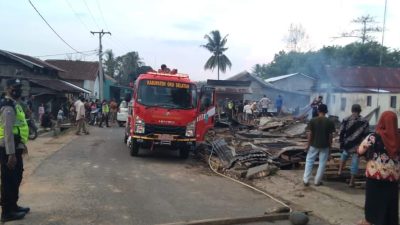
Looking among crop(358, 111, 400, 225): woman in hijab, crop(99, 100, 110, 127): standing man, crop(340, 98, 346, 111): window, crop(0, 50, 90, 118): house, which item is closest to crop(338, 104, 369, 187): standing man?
crop(358, 111, 400, 225): woman in hijab

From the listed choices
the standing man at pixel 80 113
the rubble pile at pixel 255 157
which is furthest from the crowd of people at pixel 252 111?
the rubble pile at pixel 255 157

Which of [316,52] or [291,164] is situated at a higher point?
[316,52]

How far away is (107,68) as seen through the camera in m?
81.1

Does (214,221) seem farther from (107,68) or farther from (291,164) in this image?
(107,68)

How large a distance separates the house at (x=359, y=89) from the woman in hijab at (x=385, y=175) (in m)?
31.5

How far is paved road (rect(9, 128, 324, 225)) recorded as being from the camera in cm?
733

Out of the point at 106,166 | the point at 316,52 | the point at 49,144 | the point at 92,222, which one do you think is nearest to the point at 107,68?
the point at 316,52

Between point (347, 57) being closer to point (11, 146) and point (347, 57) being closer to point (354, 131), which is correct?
point (354, 131)

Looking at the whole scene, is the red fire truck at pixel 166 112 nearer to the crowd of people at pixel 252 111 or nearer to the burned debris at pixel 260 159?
the burned debris at pixel 260 159

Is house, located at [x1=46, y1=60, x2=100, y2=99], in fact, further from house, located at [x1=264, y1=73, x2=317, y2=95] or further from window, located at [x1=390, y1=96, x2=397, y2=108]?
window, located at [x1=390, y1=96, x2=397, y2=108]

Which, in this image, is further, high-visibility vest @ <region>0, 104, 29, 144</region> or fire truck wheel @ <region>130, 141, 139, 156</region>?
fire truck wheel @ <region>130, 141, 139, 156</region>

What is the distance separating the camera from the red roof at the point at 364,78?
138ft

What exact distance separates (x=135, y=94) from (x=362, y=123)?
711 centimetres

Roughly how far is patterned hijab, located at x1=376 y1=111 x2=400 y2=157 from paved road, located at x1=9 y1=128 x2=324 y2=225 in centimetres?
287
